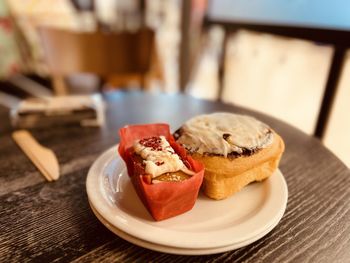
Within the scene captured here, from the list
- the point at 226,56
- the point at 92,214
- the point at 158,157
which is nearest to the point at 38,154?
the point at 92,214

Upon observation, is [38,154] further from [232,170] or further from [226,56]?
[226,56]

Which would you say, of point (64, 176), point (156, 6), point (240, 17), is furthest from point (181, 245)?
point (156, 6)

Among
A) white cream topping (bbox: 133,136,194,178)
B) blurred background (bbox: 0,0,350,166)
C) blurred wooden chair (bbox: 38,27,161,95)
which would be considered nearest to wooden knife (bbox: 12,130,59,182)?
white cream topping (bbox: 133,136,194,178)

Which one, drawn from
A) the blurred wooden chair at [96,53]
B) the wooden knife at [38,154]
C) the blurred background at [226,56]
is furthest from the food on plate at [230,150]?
the blurred wooden chair at [96,53]

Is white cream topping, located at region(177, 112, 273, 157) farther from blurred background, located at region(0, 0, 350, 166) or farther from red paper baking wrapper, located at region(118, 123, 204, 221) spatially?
blurred background, located at region(0, 0, 350, 166)

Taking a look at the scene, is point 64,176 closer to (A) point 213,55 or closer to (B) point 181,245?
(B) point 181,245

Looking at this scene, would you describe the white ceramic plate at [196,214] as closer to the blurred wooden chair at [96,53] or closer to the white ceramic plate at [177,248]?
the white ceramic plate at [177,248]
